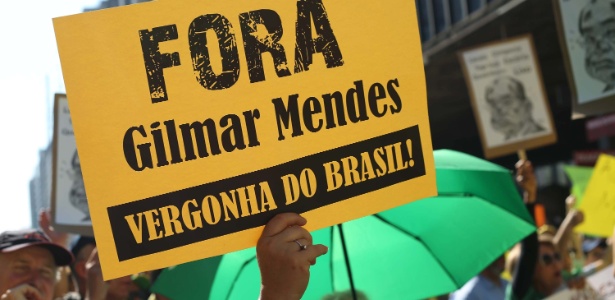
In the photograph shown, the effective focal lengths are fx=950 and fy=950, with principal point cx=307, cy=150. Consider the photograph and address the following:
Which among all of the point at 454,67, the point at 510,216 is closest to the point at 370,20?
the point at 510,216

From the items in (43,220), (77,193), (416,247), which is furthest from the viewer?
(43,220)

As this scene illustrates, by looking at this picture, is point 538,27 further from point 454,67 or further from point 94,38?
point 94,38

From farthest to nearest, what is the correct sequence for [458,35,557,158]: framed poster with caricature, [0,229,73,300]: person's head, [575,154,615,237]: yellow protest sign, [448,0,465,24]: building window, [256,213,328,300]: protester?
[448,0,465,24]: building window, [458,35,557,158]: framed poster with caricature, [575,154,615,237]: yellow protest sign, [0,229,73,300]: person's head, [256,213,328,300]: protester

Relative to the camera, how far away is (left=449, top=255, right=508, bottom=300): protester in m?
4.81

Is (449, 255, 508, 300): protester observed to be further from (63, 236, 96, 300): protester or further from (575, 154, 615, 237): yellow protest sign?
(575, 154, 615, 237): yellow protest sign

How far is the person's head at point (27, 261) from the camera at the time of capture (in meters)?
3.18

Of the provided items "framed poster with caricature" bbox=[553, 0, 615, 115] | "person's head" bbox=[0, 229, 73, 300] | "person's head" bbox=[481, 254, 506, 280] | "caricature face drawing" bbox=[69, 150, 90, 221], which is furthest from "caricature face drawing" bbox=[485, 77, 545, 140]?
"person's head" bbox=[0, 229, 73, 300]

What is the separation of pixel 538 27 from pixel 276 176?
585 inches

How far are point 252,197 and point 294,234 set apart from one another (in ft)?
0.42

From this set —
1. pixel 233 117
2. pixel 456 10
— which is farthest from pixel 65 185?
pixel 456 10

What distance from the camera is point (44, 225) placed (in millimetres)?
5652

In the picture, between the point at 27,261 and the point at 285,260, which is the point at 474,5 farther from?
the point at 285,260

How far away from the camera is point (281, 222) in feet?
6.59

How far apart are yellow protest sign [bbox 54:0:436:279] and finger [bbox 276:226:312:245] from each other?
2.8 inches
